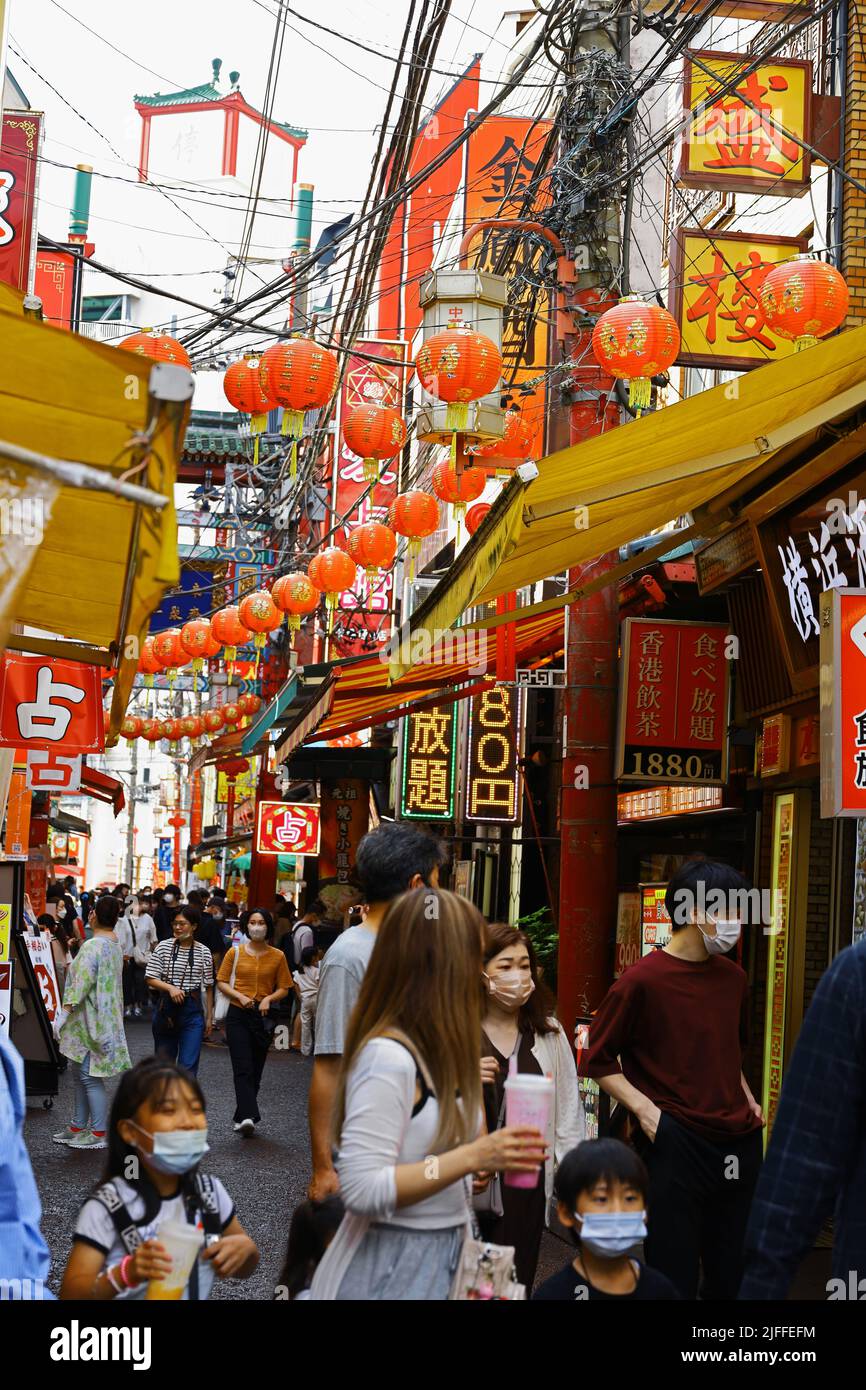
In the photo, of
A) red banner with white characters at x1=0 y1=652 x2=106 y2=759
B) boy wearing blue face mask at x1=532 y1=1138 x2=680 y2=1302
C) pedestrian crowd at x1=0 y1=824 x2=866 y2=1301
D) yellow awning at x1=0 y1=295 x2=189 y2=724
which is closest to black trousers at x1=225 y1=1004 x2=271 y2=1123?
red banner with white characters at x1=0 y1=652 x2=106 y2=759

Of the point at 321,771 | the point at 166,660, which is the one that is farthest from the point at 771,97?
the point at 321,771

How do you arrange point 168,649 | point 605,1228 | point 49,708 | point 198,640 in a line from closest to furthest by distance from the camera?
point 605,1228 → point 49,708 → point 198,640 → point 168,649

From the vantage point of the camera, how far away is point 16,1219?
368cm

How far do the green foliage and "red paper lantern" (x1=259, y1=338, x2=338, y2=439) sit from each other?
5.10 metres

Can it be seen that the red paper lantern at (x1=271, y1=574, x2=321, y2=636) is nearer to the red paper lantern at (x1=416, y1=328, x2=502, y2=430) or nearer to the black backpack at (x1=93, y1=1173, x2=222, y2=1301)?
the red paper lantern at (x1=416, y1=328, x2=502, y2=430)

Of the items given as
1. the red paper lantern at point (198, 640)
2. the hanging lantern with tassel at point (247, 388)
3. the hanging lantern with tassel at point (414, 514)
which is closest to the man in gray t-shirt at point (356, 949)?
the hanging lantern with tassel at point (247, 388)

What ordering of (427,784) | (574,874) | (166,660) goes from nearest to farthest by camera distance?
(574,874) < (427,784) < (166,660)

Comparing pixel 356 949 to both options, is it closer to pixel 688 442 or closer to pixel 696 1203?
pixel 696 1203

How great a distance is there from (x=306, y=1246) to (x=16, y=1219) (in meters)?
1.01

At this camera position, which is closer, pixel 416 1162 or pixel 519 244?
pixel 416 1162

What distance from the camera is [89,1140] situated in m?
13.1

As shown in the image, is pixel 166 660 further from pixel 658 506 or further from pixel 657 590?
pixel 658 506

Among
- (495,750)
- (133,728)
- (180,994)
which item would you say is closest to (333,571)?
(495,750)
